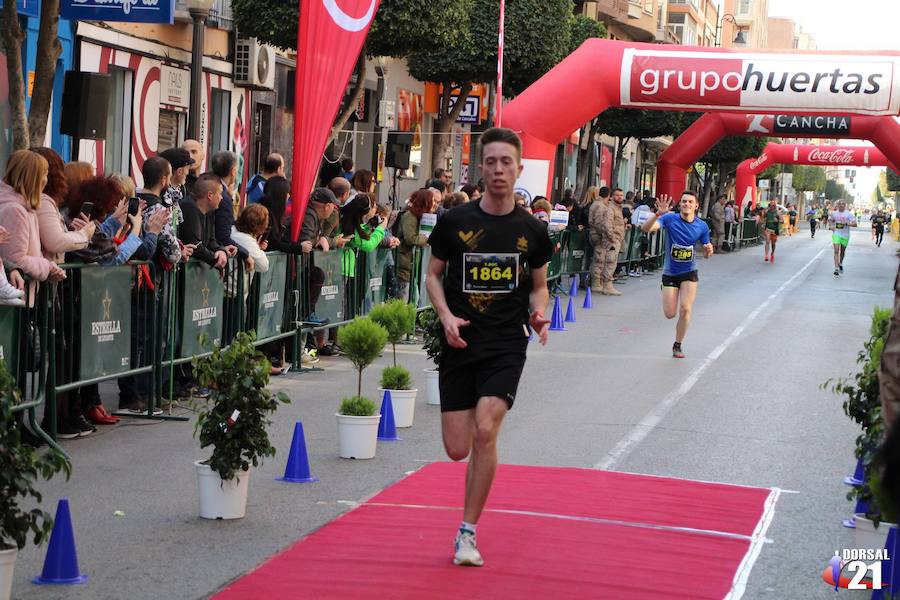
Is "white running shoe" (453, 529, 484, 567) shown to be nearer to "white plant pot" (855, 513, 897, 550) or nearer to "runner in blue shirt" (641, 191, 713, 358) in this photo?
"white plant pot" (855, 513, 897, 550)

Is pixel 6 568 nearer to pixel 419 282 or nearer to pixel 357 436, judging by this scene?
pixel 357 436

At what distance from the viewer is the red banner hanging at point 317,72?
530 inches

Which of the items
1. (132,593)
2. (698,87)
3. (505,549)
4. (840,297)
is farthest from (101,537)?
(840,297)

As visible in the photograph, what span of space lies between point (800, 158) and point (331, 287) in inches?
1820

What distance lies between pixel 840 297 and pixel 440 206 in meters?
12.4

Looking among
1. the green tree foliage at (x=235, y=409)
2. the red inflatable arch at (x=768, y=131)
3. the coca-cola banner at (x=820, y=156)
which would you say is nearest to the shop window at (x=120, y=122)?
the green tree foliage at (x=235, y=409)

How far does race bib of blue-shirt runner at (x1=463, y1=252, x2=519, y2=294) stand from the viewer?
6.55m

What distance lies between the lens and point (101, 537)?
686 centimetres

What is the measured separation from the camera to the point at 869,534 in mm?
6242

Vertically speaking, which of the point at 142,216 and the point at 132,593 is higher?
the point at 142,216

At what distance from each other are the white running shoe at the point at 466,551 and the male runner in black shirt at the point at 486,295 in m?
0.01

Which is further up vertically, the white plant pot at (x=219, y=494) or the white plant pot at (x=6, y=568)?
the white plant pot at (x=6, y=568)

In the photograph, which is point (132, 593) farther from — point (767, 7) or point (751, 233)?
point (767, 7)

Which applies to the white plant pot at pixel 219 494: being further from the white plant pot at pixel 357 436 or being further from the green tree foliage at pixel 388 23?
the green tree foliage at pixel 388 23
